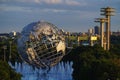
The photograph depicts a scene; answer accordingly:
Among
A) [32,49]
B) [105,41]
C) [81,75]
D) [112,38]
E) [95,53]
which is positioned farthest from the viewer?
[112,38]

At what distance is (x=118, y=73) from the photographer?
41.5 metres

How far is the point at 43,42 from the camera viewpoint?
4547 centimetres

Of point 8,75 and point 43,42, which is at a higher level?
point 43,42

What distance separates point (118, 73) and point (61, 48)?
230 inches

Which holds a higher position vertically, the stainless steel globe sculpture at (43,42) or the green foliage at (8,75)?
the stainless steel globe sculpture at (43,42)

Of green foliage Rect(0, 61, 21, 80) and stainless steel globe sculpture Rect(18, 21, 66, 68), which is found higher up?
stainless steel globe sculpture Rect(18, 21, 66, 68)

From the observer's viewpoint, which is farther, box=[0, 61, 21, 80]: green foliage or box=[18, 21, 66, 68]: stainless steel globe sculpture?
box=[18, 21, 66, 68]: stainless steel globe sculpture

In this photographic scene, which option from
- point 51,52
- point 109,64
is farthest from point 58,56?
→ point 109,64

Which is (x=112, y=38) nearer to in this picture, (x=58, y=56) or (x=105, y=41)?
(x=105, y=41)

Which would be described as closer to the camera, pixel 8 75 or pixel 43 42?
pixel 8 75

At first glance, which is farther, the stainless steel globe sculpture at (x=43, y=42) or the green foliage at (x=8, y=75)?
the stainless steel globe sculpture at (x=43, y=42)

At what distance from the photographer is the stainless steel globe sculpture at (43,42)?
144 feet

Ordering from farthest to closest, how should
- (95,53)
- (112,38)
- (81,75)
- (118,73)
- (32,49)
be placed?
(112,38), (95,53), (81,75), (32,49), (118,73)

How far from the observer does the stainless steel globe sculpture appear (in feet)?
144
